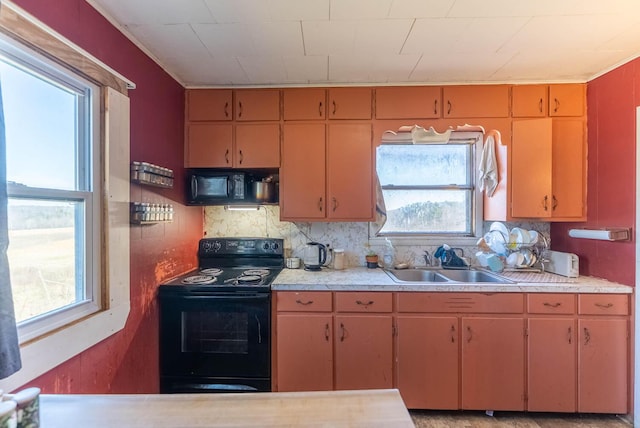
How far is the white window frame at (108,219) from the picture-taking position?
129cm

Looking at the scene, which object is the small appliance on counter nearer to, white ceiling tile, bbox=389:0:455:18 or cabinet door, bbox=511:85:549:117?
cabinet door, bbox=511:85:549:117

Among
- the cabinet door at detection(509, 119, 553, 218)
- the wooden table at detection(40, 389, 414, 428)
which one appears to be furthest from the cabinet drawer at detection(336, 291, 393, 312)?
the cabinet door at detection(509, 119, 553, 218)

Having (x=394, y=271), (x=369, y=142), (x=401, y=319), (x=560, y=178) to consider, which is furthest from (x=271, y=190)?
(x=560, y=178)

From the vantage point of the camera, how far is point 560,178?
93.6 inches

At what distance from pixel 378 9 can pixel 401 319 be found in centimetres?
186

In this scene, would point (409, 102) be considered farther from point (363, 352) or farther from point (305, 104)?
point (363, 352)

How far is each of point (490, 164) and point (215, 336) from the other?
246 centimetres

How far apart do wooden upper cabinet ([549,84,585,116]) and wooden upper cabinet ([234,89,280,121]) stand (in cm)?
214

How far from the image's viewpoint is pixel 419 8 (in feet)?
5.16

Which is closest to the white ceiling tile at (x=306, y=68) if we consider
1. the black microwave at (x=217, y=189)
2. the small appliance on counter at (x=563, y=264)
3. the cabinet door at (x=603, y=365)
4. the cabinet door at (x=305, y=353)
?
the black microwave at (x=217, y=189)

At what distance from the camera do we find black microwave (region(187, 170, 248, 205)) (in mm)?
2520

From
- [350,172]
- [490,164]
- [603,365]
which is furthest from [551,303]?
[350,172]

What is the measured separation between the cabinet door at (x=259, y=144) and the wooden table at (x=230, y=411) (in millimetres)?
1821

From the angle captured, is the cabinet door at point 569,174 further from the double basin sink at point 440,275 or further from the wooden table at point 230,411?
the wooden table at point 230,411
